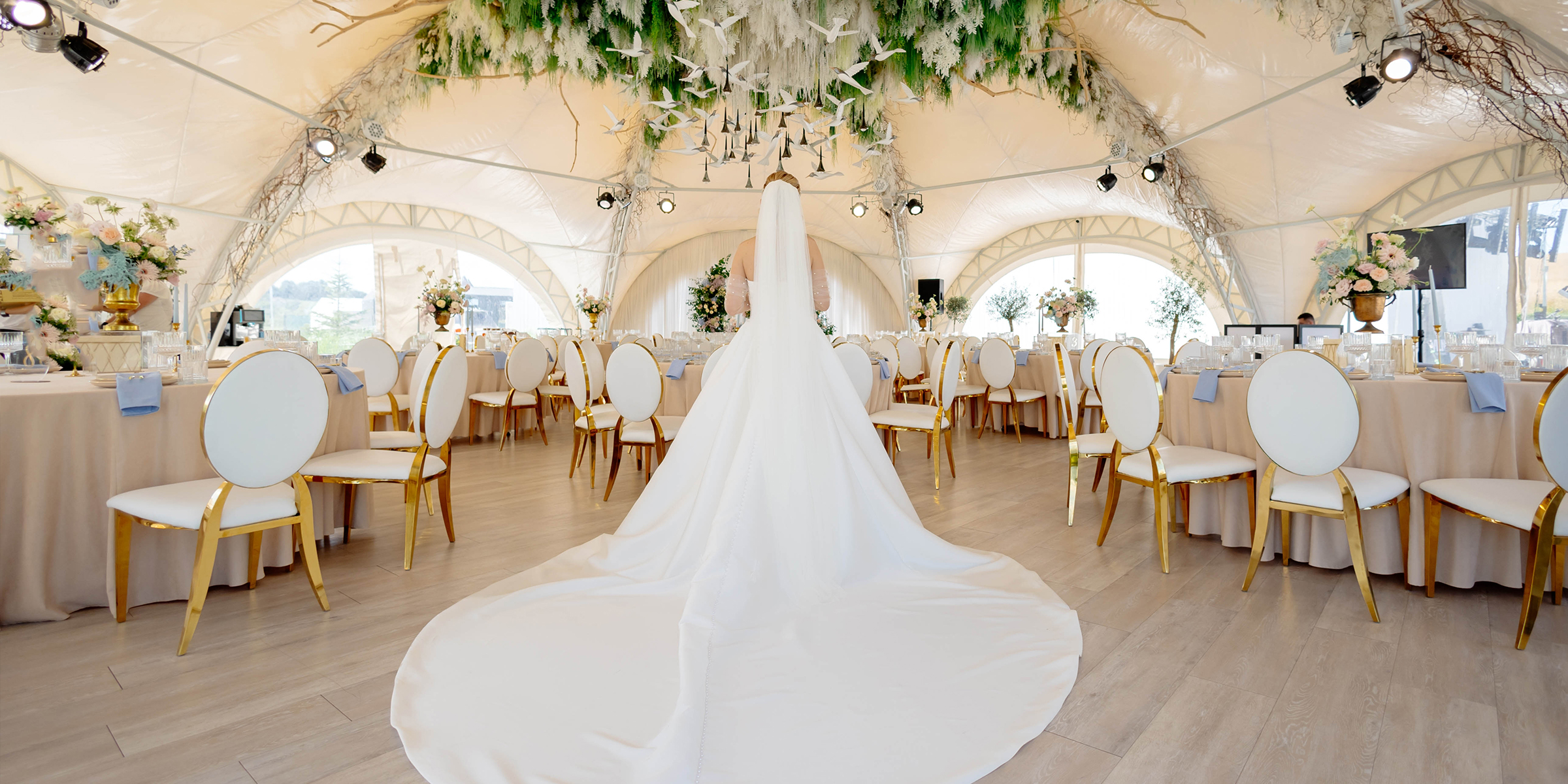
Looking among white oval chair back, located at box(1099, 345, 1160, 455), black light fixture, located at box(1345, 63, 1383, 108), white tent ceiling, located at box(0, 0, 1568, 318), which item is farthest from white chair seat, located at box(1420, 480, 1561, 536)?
black light fixture, located at box(1345, 63, 1383, 108)

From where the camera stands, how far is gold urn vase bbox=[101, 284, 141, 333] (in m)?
3.45

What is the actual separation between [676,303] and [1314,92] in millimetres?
14472

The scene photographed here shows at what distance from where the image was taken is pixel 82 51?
470cm

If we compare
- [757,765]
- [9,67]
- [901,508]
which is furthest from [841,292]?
[757,765]

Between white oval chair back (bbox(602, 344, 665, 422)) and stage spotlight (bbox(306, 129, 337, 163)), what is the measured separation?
6.29 m

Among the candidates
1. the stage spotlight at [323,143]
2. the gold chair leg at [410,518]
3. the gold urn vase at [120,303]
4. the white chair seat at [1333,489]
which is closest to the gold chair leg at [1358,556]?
the white chair seat at [1333,489]

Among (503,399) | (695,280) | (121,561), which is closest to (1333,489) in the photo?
(121,561)

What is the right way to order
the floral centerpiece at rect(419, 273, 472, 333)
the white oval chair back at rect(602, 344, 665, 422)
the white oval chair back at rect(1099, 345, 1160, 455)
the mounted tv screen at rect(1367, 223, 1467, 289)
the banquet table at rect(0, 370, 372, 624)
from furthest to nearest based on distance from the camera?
1. the mounted tv screen at rect(1367, 223, 1467, 289)
2. the floral centerpiece at rect(419, 273, 472, 333)
3. the white oval chair back at rect(602, 344, 665, 422)
4. the white oval chair back at rect(1099, 345, 1160, 455)
5. the banquet table at rect(0, 370, 372, 624)

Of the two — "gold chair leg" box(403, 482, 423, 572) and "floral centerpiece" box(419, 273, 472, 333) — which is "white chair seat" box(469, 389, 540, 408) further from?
"gold chair leg" box(403, 482, 423, 572)

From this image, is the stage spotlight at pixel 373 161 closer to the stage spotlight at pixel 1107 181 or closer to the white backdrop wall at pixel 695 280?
the stage spotlight at pixel 1107 181

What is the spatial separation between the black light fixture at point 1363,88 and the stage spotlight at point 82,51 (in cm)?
898

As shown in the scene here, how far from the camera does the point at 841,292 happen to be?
1995 centimetres

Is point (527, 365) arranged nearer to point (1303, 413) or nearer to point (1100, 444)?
point (1100, 444)

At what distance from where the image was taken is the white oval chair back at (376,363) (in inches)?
243
